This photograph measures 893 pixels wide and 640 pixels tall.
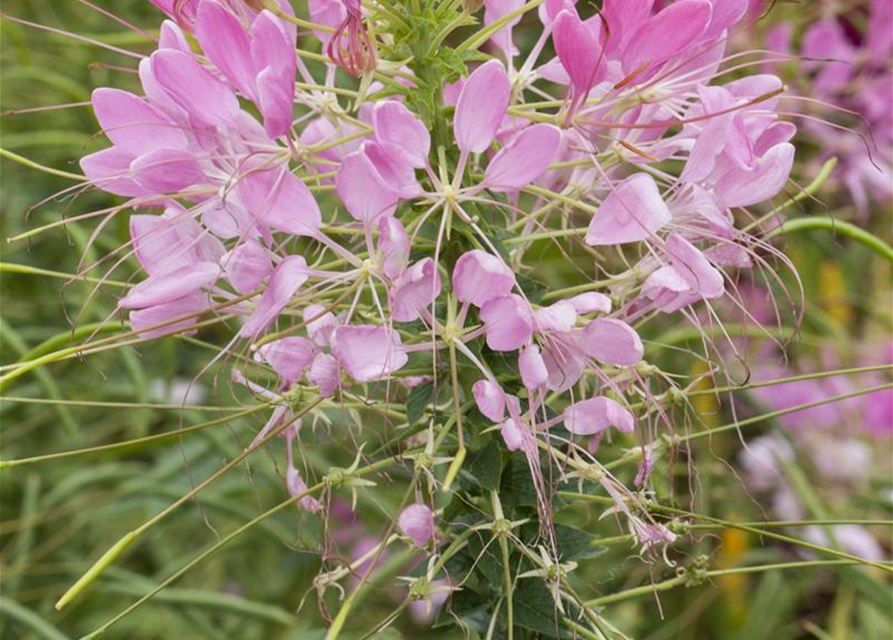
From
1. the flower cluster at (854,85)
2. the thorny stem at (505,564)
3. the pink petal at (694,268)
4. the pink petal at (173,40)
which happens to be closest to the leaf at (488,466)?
the thorny stem at (505,564)

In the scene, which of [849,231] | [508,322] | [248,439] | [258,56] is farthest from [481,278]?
[248,439]

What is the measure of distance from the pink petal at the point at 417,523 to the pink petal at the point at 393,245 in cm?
10

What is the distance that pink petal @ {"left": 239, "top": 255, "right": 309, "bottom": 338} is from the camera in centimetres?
46

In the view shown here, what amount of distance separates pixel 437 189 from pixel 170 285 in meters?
0.12

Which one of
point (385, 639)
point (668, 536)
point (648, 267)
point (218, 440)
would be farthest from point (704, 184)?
point (218, 440)

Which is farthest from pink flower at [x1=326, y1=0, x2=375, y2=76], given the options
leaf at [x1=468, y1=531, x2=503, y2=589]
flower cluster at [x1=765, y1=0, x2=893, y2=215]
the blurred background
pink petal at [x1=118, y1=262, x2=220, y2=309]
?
flower cluster at [x1=765, y1=0, x2=893, y2=215]

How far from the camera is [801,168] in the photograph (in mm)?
1139

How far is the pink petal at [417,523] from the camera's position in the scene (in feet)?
1.57

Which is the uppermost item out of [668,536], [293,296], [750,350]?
[293,296]

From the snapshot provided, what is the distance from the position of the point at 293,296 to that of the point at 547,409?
0.43 ft

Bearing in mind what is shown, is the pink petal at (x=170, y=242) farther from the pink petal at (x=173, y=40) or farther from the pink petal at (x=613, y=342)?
the pink petal at (x=613, y=342)

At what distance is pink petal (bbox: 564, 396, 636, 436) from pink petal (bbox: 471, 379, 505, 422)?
0.12 ft

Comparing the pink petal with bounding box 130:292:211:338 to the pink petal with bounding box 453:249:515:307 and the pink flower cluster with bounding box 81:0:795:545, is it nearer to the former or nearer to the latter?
the pink flower cluster with bounding box 81:0:795:545

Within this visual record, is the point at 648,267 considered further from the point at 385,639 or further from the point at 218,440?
the point at 218,440
